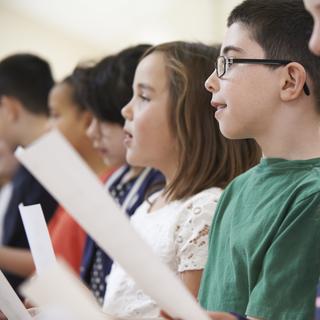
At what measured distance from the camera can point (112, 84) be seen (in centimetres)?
129

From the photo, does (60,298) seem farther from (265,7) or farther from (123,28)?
(123,28)

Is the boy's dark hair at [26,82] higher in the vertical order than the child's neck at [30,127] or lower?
higher

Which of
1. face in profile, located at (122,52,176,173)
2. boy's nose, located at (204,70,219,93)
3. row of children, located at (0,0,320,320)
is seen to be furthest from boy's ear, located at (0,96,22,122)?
boy's nose, located at (204,70,219,93)

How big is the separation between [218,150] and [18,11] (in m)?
2.83

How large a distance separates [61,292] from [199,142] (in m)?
0.58

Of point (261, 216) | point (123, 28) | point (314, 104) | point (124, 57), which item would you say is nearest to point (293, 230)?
point (261, 216)

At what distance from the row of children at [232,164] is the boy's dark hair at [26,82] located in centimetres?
68

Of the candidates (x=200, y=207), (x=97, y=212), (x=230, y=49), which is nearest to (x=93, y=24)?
(x=200, y=207)

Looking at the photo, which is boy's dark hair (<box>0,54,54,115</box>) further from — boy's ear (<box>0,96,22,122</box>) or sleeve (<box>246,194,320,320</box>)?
sleeve (<box>246,194,320,320</box>)

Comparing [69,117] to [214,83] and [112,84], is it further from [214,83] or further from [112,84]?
[214,83]

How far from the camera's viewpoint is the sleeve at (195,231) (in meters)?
0.85

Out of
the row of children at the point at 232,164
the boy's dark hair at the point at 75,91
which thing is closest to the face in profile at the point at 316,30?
the row of children at the point at 232,164

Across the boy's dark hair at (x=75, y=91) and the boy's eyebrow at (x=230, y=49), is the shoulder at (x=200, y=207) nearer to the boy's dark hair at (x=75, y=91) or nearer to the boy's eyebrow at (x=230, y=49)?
the boy's eyebrow at (x=230, y=49)

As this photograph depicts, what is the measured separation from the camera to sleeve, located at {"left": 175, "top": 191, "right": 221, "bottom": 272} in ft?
2.78
